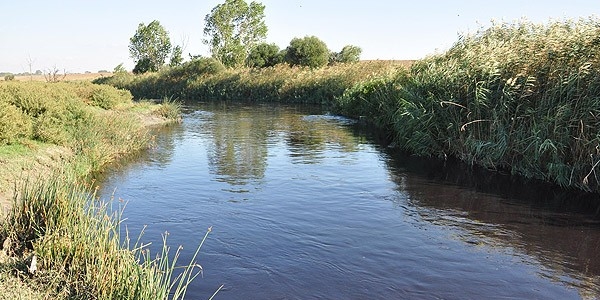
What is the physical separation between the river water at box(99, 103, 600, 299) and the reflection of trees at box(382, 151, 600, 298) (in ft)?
0.12

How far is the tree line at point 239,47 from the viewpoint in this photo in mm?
60656

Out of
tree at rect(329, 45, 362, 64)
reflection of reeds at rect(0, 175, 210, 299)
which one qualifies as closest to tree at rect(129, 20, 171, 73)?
tree at rect(329, 45, 362, 64)

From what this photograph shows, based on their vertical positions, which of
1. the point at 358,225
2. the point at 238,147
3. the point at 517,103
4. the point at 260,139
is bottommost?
the point at 358,225

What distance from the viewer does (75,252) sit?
21.4 ft

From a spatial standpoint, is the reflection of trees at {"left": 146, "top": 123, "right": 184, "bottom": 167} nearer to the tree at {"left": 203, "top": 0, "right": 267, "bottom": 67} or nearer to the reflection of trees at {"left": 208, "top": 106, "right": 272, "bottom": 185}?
the reflection of trees at {"left": 208, "top": 106, "right": 272, "bottom": 185}

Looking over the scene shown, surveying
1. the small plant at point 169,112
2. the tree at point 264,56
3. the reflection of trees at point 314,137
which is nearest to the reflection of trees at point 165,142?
the small plant at point 169,112

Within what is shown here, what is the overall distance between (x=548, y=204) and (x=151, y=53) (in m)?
78.7

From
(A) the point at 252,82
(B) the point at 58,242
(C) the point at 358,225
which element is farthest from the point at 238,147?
(A) the point at 252,82

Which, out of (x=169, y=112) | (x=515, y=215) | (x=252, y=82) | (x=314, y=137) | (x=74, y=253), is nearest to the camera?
(x=74, y=253)

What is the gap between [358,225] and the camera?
1045 centimetres

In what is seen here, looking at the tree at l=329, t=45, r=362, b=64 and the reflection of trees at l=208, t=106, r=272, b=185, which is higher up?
the tree at l=329, t=45, r=362, b=64

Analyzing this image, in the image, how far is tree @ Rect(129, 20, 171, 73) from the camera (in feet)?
271

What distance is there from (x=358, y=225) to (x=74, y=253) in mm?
5590

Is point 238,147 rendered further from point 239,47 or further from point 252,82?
point 239,47
